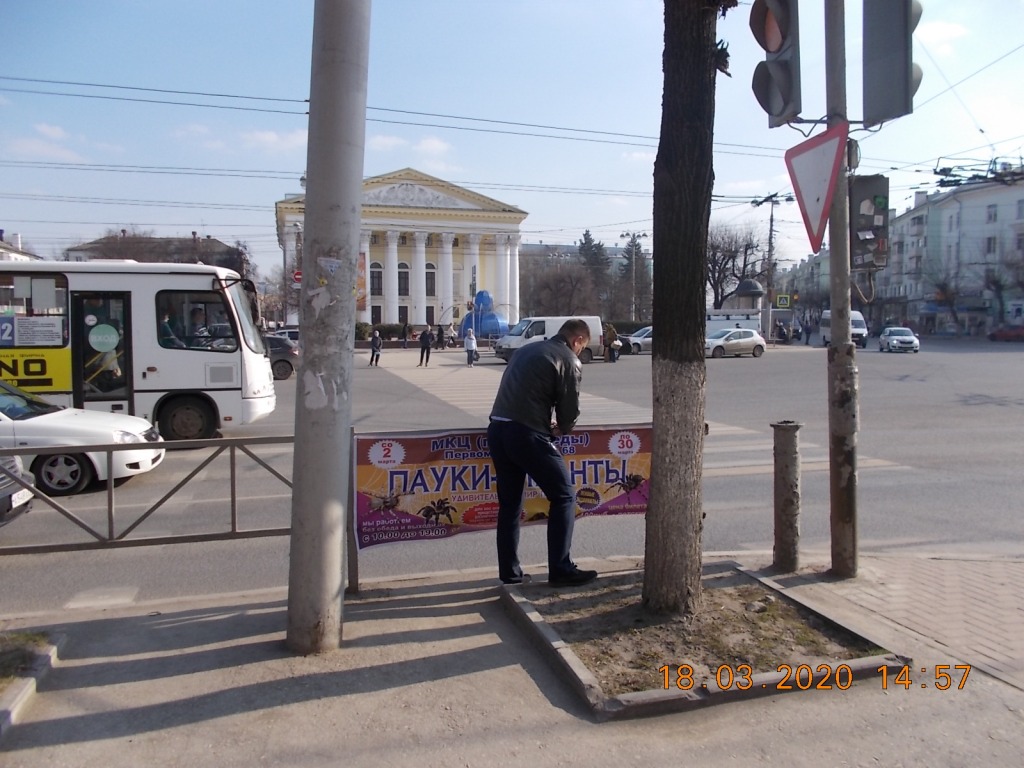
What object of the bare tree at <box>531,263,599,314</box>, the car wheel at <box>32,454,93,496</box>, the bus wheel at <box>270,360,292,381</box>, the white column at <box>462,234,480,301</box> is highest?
the white column at <box>462,234,480,301</box>

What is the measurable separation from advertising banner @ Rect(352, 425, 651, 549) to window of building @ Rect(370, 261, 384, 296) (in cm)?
7965

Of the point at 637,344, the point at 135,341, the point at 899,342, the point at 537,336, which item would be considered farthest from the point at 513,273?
the point at 135,341

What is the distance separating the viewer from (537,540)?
6.94 m

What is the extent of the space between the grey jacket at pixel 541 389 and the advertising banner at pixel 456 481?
58 centimetres

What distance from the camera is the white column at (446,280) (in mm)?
82625

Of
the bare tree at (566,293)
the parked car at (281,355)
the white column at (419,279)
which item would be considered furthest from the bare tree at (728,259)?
the parked car at (281,355)

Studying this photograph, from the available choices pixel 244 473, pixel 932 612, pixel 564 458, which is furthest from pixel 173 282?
pixel 932 612

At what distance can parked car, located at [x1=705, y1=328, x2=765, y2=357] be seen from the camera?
3841cm

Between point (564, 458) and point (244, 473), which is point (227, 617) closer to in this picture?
point (564, 458)

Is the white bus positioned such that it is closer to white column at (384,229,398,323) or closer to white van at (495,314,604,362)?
white van at (495,314,604,362)

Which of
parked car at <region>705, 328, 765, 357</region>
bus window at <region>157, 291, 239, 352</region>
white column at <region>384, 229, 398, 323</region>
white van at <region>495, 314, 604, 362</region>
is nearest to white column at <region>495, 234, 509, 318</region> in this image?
white column at <region>384, 229, 398, 323</region>

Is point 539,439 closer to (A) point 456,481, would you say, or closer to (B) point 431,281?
(A) point 456,481

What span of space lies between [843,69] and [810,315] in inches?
4031
